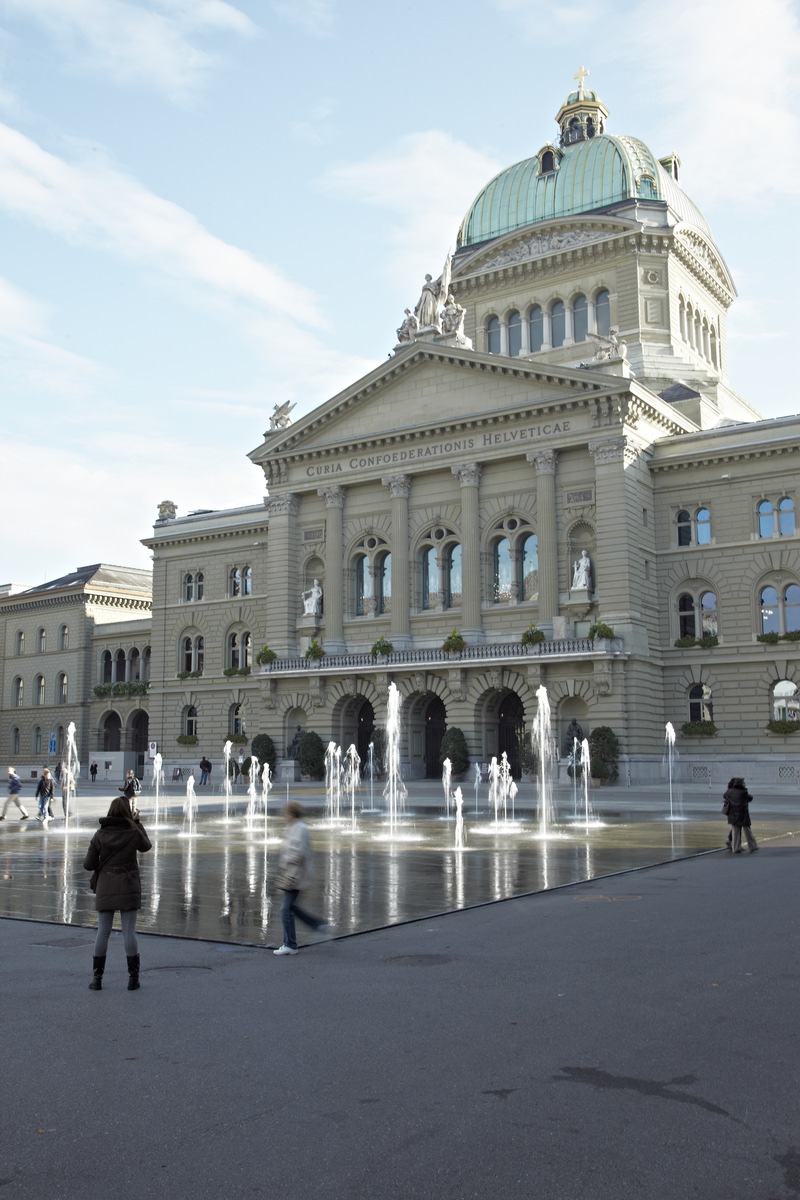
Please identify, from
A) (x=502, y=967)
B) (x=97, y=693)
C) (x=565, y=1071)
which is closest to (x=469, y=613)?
(x=97, y=693)

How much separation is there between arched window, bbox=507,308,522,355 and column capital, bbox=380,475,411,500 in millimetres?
13938

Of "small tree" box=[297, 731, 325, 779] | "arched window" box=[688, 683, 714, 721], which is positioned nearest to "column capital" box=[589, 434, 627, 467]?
"arched window" box=[688, 683, 714, 721]

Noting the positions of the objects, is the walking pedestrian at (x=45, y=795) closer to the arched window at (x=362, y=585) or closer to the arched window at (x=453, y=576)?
the arched window at (x=453, y=576)

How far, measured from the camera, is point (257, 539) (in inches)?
2530

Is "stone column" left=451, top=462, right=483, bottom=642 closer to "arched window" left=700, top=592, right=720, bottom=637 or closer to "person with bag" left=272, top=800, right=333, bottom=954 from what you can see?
"arched window" left=700, top=592, right=720, bottom=637

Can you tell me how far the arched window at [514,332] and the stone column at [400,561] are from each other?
14.0 metres

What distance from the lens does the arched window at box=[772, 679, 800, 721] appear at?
1875 inches

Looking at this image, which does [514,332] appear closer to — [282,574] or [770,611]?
[282,574]

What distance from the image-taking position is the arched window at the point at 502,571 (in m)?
52.5

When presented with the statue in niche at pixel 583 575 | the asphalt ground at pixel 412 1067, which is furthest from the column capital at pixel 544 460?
the asphalt ground at pixel 412 1067

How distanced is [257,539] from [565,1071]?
57672 mm

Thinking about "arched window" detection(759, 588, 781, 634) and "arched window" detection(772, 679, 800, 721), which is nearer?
"arched window" detection(772, 679, 800, 721)

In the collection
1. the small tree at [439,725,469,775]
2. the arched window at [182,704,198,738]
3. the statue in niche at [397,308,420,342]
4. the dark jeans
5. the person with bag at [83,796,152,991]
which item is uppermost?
the statue in niche at [397,308,420,342]

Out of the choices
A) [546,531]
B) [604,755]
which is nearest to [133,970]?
[604,755]
